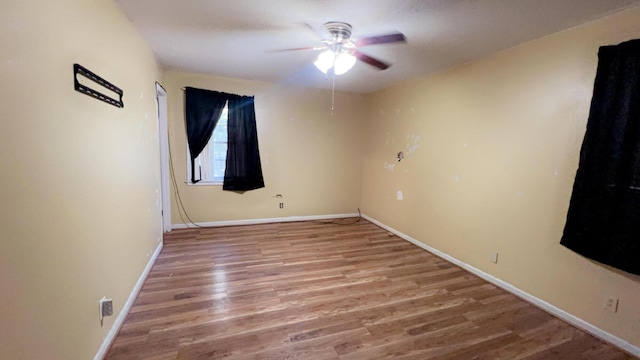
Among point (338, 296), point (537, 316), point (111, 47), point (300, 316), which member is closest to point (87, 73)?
point (111, 47)

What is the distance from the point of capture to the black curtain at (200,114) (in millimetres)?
3996

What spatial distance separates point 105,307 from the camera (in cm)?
173

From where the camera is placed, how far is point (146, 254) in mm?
2762

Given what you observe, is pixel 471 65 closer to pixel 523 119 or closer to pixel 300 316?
pixel 523 119

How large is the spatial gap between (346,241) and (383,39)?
265 cm

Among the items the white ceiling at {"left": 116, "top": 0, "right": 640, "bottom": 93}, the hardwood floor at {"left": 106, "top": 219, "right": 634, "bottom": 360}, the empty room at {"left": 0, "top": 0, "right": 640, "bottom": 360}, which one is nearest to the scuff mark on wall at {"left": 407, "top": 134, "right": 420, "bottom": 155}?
the empty room at {"left": 0, "top": 0, "right": 640, "bottom": 360}

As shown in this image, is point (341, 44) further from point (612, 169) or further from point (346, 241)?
point (346, 241)

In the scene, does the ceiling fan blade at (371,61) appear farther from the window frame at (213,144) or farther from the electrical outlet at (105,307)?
the electrical outlet at (105,307)

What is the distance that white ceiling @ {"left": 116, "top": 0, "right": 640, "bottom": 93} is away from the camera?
75.2 inches

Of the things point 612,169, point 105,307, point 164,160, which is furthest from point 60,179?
point 612,169

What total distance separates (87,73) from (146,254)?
1.89m

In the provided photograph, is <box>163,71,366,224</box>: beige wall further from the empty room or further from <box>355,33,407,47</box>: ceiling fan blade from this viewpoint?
<box>355,33,407,47</box>: ceiling fan blade

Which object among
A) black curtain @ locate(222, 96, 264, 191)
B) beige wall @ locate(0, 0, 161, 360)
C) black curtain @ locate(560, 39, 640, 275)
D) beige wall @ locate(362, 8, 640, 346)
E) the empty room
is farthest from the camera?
black curtain @ locate(222, 96, 264, 191)

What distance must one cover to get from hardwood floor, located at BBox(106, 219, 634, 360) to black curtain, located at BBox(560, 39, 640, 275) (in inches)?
29.4
